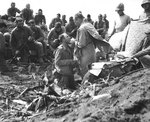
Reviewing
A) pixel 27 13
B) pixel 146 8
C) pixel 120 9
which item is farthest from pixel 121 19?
pixel 27 13

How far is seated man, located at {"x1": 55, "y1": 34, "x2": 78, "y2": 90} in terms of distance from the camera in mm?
9766

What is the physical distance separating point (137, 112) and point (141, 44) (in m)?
2.49

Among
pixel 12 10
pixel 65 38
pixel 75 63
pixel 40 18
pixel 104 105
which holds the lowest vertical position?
pixel 104 105

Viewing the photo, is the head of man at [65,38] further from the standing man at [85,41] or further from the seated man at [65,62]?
the standing man at [85,41]

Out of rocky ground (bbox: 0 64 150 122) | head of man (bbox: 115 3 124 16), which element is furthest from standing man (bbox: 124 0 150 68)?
head of man (bbox: 115 3 124 16)

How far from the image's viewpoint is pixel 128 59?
22.0ft

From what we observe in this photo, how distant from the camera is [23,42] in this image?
14.2m

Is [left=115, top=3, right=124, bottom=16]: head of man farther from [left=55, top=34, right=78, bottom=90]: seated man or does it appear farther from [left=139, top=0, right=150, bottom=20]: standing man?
[left=139, top=0, right=150, bottom=20]: standing man

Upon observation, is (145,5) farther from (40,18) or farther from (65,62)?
(40,18)

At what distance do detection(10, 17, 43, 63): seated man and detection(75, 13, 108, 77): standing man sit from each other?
4.81 meters

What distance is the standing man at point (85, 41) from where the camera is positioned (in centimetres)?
929

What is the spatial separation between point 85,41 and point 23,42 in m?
5.34

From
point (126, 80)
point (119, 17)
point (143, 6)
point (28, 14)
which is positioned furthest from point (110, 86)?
point (28, 14)

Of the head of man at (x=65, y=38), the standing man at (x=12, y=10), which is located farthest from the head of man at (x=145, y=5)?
the standing man at (x=12, y=10)
